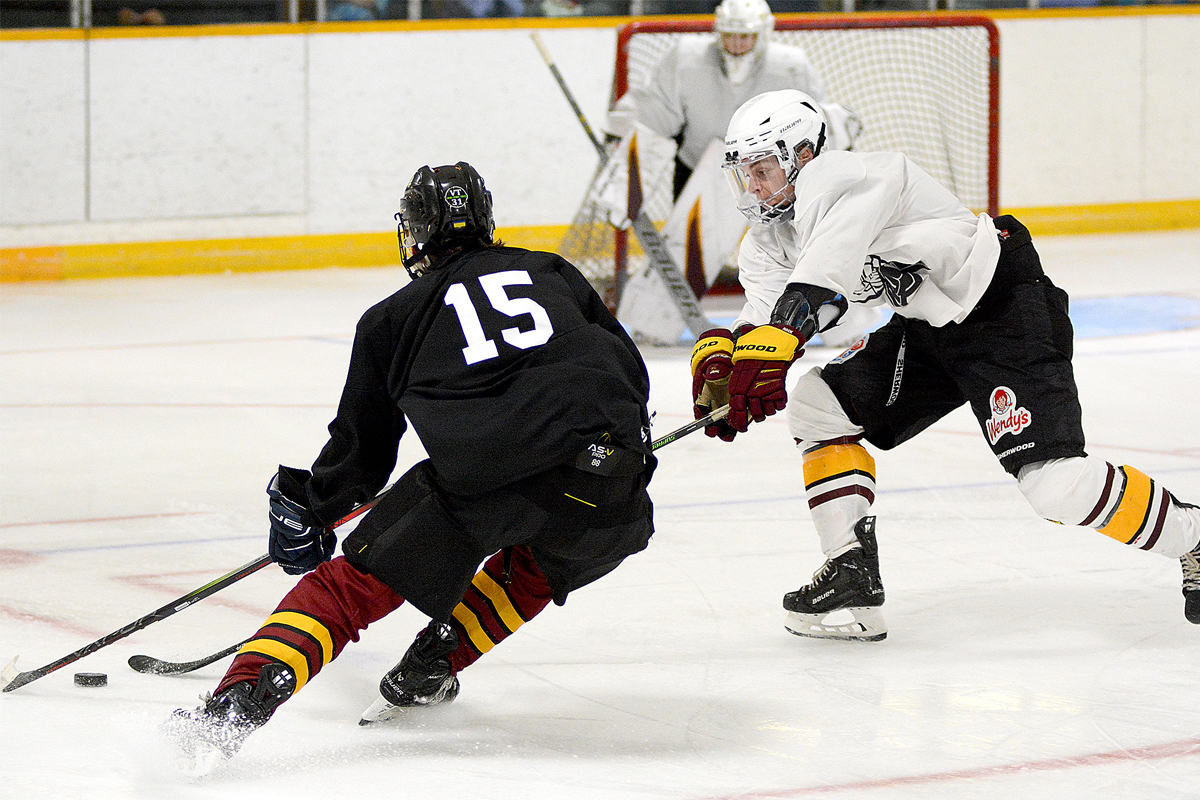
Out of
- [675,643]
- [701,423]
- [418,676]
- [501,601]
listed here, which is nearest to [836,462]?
[701,423]

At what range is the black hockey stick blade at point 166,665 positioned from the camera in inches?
102

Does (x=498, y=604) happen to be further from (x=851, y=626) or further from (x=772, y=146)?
(x=772, y=146)

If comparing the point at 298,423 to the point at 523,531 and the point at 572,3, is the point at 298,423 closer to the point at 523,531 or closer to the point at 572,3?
the point at 523,531

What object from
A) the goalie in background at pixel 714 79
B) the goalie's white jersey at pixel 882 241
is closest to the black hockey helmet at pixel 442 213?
the goalie's white jersey at pixel 882 241

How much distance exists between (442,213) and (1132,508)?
1.24 meters

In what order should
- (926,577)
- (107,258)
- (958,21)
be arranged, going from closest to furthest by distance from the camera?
(926,577) → (958,21) → (107,258)

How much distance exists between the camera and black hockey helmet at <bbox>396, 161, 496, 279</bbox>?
2.25m

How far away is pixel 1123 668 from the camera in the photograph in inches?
104

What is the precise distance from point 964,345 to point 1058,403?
19cm

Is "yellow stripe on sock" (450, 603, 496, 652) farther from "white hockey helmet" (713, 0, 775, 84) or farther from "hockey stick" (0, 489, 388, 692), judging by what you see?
"white hockey helmet" (713, 0, 775, 84)

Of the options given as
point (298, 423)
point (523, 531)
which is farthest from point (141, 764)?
point (298, 423)

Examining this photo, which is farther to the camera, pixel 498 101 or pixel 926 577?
pixel 498 101

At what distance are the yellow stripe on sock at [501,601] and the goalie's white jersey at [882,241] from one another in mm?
674

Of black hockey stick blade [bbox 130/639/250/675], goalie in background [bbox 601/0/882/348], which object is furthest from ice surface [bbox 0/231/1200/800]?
goalie in background [bbox 601/0/882/348]
